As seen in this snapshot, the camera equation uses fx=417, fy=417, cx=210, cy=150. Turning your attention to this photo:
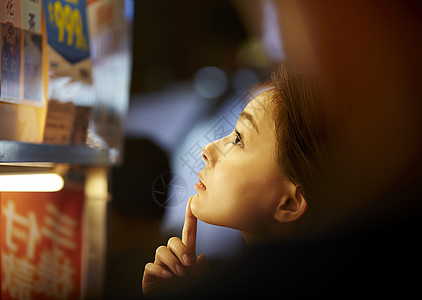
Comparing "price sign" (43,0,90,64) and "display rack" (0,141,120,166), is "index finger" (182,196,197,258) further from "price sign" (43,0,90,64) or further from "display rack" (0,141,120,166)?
"price sign" (43,0,90,64)

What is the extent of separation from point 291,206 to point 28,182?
1.79ft

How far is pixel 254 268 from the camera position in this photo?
0.57 meters

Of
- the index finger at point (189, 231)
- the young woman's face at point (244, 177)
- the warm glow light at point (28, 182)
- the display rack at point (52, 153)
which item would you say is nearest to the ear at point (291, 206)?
the young woman's face at point (244, 177)

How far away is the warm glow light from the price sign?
0.24 metres

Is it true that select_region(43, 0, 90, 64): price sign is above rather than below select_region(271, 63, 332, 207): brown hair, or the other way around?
above

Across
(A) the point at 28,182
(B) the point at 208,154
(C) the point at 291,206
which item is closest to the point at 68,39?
(A) the point at 28,182

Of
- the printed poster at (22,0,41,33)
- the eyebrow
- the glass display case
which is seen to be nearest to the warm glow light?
the glass display case

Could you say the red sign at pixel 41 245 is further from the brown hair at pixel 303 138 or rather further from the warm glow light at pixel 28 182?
the brown hair at pixel 303 138

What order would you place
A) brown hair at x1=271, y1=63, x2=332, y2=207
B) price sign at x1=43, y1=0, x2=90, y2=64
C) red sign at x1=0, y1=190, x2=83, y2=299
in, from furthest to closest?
red sign at x1=0, y1=190, x2=83, y2=299
price sign at x1=43, y1=0, x2=90, y2=64
brown hair at x1=271, y1=63, x2=332, y2=207

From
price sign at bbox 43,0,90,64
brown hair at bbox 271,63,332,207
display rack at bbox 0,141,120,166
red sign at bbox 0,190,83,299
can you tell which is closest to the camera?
brown hair at bbox 271,63,332,207

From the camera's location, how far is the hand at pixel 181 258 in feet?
1.79

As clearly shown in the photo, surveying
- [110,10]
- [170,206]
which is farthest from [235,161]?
[110,10]

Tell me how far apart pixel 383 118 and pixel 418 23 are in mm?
155

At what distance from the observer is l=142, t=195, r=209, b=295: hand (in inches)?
21.5
